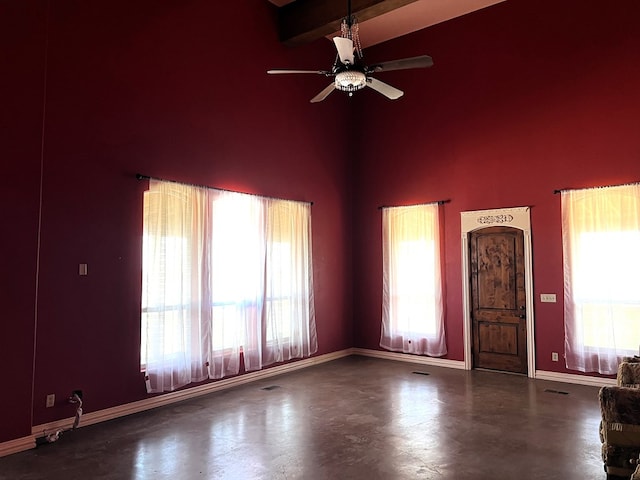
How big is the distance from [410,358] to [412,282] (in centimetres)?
125

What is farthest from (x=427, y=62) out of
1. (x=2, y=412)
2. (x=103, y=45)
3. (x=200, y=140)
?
(x=2, y=412)

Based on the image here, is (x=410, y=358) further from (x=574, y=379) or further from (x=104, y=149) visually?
(x=104, y=149)

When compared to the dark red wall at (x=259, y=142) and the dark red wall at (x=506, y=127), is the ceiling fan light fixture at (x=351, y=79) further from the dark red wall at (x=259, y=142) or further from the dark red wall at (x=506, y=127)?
the dark red wall at (x=506, y=127)

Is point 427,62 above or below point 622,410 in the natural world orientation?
above

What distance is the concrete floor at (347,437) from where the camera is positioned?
3.55 meters

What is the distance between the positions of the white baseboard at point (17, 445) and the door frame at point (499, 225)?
563 centimetres

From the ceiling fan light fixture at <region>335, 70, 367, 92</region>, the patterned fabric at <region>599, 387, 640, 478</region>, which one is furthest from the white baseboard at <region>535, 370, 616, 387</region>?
the ceiling fan light fixture at <region>335, 70, 367, 92</region>

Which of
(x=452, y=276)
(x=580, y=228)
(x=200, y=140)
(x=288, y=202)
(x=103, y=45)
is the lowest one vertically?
(x=452, y=276)

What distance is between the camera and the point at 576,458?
3.73 meters

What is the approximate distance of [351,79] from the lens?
4.19 metres

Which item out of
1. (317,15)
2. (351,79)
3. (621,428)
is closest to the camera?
(621,428)

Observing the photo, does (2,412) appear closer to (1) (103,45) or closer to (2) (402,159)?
(1) (103,45)

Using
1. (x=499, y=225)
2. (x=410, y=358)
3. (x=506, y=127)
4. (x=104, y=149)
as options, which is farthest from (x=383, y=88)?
(x=410, y=358)

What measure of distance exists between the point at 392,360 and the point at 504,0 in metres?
5.84
